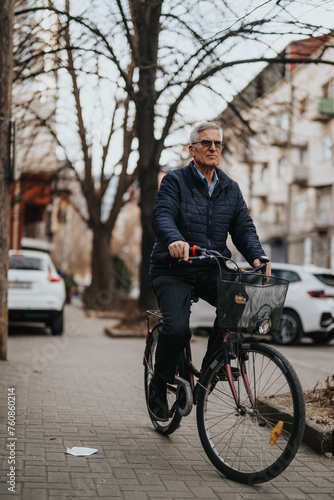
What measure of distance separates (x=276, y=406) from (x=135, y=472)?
0.96m

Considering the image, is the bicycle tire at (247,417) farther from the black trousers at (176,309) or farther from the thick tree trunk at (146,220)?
the thick tree trunk at (146,220)

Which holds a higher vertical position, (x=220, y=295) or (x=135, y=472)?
(x=220, y=295)

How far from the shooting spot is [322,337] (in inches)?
Answer: 566

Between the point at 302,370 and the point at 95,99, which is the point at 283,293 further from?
the point at 95,99

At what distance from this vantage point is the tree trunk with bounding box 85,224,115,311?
23.6 m

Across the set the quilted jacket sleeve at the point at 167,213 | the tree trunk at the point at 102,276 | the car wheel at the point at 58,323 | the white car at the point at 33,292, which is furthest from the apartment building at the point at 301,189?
the quilted jacket sleeve at the point at 167,213

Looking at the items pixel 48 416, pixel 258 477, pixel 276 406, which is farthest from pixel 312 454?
pixel 48 416

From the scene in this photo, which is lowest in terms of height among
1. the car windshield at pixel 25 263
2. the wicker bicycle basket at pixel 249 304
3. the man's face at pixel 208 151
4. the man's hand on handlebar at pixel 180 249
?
the car windshield at pixel 25 263

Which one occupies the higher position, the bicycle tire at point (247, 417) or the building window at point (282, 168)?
the building window at point (282, 168)

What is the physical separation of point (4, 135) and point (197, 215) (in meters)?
4.96

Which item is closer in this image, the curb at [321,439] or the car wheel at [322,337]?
the curb at [321,439]

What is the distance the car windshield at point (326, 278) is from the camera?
13762 mm

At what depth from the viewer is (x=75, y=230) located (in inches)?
2813

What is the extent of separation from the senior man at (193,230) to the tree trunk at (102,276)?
62.5 ft
